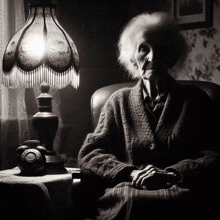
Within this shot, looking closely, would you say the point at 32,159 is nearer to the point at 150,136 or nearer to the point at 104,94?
the point at 104,94

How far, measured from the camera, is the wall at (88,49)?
2.81 metres

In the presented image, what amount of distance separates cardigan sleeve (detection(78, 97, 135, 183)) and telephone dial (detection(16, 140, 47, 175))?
289mm

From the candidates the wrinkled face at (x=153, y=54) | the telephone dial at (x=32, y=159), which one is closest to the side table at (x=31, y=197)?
the telephone dial at (x=32, y=159)

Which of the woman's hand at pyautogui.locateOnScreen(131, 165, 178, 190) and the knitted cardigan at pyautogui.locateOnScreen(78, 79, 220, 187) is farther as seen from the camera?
the knitted cardigan at pyautogui.locateOnScreen(78, 79, 220, 187)

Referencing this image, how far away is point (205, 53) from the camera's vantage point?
257 cm

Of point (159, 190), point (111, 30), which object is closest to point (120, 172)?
point (159, 190)

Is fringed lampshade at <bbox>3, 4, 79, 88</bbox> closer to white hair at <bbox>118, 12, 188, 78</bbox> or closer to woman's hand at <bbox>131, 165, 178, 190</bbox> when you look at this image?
white hair at <bbox>118, 12, 188, 78</bbox>

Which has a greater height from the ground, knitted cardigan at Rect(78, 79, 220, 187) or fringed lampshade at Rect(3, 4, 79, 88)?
fringed lampshade at Rect(3, 4, 79, 88)

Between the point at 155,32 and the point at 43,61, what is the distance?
55 centimetres

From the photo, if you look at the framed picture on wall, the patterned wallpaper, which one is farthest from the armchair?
the framed picture on wall

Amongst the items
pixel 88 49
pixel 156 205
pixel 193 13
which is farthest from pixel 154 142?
pixel 88 49

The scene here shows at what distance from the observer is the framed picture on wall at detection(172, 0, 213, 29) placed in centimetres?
255

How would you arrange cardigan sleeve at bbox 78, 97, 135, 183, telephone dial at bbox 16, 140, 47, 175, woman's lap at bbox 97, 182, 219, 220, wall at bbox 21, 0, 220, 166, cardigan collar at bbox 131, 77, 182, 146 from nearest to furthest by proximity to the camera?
woman's lap at bbox 97, 182, 219, 220 < cardigan sleeve at bbox 78, 97, 135, 183 < cardigan collar at bbox 131, 77, 182, 146 < telephone dial at bbox 16, 140, 47, 175 < wall at bbox 21, 0, 220, 166

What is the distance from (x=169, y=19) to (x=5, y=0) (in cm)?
96
